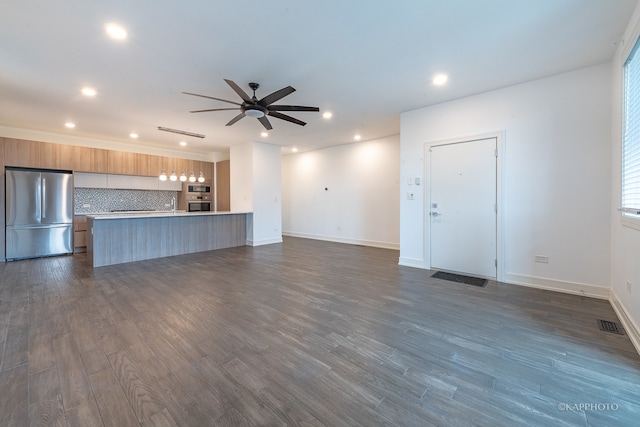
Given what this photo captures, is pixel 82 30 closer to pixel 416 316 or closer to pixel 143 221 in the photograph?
pixel 143 221

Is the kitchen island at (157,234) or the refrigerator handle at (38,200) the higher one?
the refrigerator handle at (38,200)

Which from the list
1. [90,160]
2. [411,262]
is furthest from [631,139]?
[90,160]

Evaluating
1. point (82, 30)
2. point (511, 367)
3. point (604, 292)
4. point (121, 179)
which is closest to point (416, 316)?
point (511, 367)

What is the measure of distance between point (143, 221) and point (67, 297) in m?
2.47

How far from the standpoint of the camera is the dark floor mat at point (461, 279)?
375cm

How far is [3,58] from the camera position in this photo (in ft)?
9.73

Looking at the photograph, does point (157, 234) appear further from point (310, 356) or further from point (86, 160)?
point (310, 356)

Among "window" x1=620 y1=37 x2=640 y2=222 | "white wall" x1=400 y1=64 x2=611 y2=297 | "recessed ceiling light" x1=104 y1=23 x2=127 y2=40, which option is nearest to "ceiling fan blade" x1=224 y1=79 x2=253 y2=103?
"recessed ceiling light" x1=104 y1=23 x2=127 y2=40

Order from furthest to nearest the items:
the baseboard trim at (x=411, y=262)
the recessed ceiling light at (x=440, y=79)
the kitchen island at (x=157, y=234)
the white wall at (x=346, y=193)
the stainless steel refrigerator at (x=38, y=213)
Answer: the white wall at (x=346, y=193) < the stainless steel refrigerator at (x=38, y=213) < the kitchen island at (x=157, y=234) < the baseboard trim at (x=411, y=262) < the recessed ceiling light at (x=440, y=79)

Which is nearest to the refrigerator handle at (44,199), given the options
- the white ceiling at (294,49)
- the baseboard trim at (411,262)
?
the white ceiling at (294,49)

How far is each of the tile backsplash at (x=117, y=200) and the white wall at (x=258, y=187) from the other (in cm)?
Result: 235

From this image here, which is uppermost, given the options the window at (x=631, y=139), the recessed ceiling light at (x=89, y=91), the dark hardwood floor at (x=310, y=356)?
the recessed ceiling light at (x=89, y=91)

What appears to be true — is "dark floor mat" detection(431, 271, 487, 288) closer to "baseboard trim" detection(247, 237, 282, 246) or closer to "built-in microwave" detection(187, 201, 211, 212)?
"baseboard trim" detection(247, 237, 282, 246)

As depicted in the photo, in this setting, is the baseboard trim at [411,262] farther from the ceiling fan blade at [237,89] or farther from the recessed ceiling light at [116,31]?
the recessed ceiling light at [116,31]
